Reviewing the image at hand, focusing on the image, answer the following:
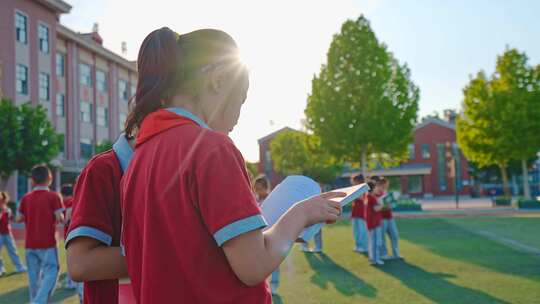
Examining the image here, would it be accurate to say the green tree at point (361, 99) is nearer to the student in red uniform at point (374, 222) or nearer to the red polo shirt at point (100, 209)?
the student in red uniform at point (374, 222)

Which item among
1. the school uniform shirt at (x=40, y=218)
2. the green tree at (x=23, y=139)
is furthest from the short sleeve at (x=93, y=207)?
the green tree at (x=23, y=139)

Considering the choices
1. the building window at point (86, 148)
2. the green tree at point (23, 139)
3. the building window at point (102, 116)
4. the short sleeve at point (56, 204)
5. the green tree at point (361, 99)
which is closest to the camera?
the short sleeve at point (56, 204)

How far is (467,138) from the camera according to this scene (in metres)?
38.0

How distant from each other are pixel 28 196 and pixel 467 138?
3556cm

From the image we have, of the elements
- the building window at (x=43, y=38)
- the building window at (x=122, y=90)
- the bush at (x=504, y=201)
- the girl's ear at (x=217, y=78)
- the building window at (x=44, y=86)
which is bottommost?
the bush at (x=504, y=201)

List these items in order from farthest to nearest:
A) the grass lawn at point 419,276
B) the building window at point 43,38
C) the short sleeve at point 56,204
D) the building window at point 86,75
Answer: the building window at point 86,75
the building window at point 43,38
the grass lawn at point 419,276
the short sleeve at point 56,204

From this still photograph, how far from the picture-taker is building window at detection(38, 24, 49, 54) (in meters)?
33.7

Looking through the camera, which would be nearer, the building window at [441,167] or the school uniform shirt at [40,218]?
the school uniform shirt at [40,218]

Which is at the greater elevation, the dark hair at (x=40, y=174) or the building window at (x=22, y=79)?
the building window at (x=22, y=79)

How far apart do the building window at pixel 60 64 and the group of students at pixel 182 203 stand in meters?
38.1

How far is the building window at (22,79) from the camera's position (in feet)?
103

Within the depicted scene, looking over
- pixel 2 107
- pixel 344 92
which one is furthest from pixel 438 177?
pixel 2 107

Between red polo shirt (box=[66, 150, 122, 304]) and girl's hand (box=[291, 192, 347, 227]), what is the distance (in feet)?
2.09

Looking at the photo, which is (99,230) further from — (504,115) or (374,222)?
(504,115)
